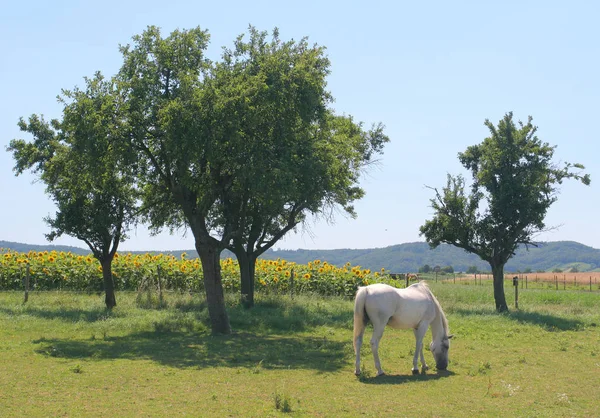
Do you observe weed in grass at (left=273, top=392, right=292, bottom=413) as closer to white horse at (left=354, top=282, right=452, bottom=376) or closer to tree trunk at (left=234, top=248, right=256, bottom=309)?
white horse at (left=354, top=282, right=452, bottom=376)

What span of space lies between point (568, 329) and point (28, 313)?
19.9 metres

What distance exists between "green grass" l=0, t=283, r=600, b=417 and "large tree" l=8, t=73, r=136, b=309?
3002 mm

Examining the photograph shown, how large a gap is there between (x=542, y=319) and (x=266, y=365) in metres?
14.6

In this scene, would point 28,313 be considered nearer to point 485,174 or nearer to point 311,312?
Answer: point 311,312

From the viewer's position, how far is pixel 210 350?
15375 millimetres

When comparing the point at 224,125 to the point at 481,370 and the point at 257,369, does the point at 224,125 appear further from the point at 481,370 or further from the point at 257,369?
the point at 481,370

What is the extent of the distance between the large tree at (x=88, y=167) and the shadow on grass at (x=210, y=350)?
207 inches

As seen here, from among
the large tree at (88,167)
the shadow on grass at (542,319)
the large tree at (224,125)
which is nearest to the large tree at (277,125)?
the large tree at (224,125)

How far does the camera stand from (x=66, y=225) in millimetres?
22359

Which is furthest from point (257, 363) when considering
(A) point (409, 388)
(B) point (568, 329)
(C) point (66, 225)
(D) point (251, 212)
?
(B) point (568, 329)

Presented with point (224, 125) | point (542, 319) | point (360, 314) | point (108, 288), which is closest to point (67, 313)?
point (108, 288)

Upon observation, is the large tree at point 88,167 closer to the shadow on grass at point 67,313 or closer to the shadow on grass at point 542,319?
the shadow on grass at point 67,313

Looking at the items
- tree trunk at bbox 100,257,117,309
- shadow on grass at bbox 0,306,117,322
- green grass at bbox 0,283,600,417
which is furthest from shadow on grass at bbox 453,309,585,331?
shadow on grass at bbox 0,306,117,322

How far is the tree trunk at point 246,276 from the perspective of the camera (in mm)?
24297
